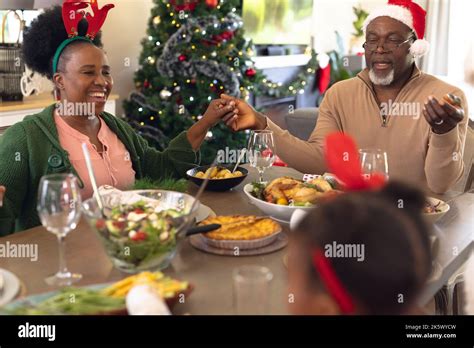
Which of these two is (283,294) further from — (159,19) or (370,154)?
(159,19)

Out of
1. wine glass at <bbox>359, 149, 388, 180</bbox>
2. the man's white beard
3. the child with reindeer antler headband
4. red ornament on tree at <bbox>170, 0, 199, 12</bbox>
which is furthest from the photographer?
red ornament on tree at <bbox>170, 0, 199, 12</bbox>

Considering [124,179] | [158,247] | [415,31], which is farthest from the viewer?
[415,31]

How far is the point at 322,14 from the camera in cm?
677

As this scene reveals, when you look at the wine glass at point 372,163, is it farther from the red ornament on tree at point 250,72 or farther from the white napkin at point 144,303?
the red ornament on tree at point 250,72

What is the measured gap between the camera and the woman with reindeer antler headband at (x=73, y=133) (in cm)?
175

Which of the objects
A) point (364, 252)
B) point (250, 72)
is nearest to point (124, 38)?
point (250, 72)

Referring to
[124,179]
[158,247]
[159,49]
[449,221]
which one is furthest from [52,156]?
[159,49]

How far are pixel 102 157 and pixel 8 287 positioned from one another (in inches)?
36.4

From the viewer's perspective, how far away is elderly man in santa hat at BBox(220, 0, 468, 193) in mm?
2193

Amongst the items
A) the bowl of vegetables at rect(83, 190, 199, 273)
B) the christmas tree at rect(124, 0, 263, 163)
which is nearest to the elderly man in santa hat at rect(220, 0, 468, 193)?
the bowl of vegetables at rect(83, 190, 199, 273)

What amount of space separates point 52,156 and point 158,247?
2.56 feet

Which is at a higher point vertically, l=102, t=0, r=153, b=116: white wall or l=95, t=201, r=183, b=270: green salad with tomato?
l=102, t=0, r=153, b=116: white wall

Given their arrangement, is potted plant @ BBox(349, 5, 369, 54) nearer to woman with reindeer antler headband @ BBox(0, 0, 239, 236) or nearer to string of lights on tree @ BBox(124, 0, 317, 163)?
string of lights on tree @ BBox(124, 0, 317, 163)
